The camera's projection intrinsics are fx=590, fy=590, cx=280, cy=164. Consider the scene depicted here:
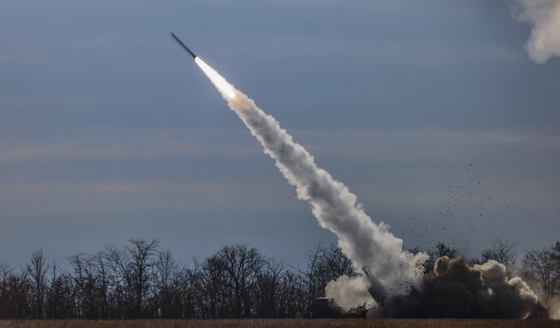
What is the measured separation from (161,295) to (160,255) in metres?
Answer: 12.5

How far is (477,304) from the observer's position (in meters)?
47.2

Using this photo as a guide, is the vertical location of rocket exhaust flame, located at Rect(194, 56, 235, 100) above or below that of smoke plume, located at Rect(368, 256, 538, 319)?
above

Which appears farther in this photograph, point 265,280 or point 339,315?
point 265,280

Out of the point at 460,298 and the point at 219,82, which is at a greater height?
the point at 219,82

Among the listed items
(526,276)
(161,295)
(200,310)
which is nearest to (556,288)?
(526,276)

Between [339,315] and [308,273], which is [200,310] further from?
[339,315]

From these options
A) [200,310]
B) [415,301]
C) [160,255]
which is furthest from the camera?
[160,255]

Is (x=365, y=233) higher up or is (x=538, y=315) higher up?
(x=365, y=233)

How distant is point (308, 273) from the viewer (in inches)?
3455

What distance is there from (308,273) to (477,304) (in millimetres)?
42504

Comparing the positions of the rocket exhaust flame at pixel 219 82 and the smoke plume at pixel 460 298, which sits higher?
the rocket exhaust flame at pixel 219 82

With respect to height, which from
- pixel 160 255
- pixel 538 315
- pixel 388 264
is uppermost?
pixel 160 255

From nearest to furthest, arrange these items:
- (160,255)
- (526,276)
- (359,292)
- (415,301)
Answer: (415,301) < (359,292) < (526,276) < (160,255)

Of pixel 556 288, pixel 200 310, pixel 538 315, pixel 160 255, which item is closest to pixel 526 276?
pixel 556 288
